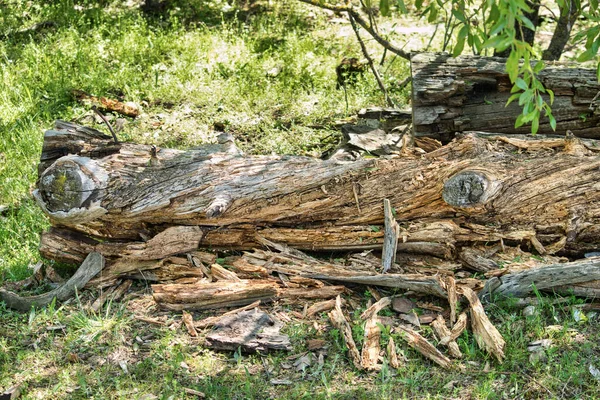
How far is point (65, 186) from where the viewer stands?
16.1ft

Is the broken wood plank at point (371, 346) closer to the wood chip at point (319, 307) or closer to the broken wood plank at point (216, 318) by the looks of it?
the wood chip at point (319, 307)

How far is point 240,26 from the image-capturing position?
9.55 metres

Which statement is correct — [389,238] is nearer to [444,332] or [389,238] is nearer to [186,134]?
[444,332]

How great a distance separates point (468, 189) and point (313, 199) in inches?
42.4

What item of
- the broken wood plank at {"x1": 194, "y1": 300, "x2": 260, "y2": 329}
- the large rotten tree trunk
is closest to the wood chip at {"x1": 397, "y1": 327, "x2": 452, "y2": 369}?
the large rotten tree trunk

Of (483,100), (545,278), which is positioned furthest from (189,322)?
(483,100)

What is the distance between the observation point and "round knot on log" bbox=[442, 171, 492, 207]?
4.81 metres

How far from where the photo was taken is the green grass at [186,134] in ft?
13.1

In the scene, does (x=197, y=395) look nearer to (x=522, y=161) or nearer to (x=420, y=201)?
(x=420, y=201)

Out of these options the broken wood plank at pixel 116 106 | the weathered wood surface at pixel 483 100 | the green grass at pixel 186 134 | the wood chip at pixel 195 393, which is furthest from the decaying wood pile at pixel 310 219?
the broken wood plank at pixel 116 106

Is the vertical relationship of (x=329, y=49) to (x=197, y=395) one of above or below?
above

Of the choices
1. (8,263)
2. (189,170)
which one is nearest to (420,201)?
(189,170)

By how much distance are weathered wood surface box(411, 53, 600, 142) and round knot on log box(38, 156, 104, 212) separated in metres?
2.66

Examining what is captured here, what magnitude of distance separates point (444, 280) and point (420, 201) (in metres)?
0.68
